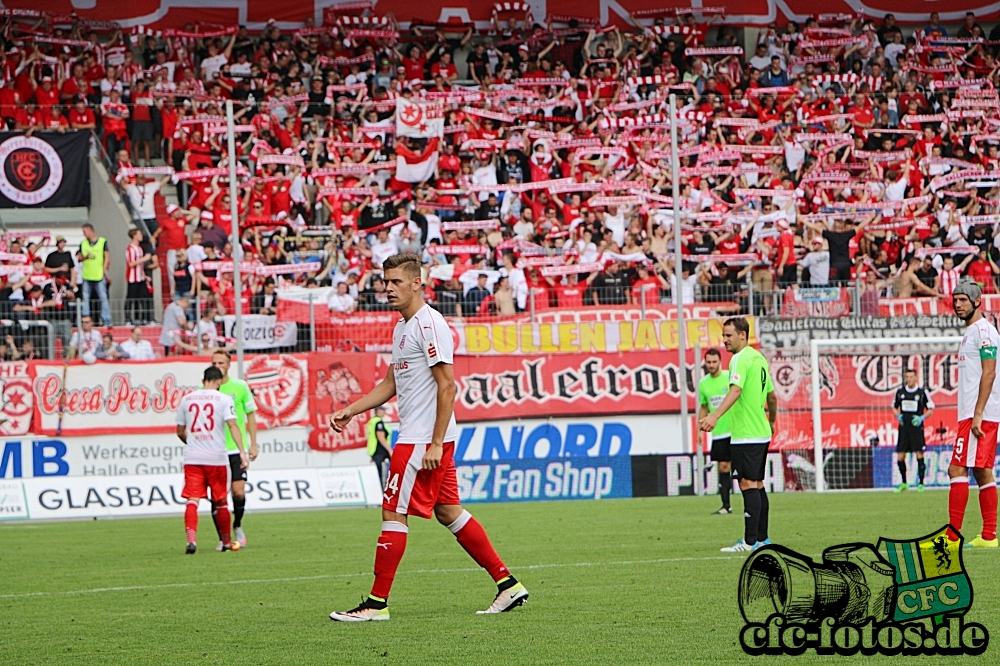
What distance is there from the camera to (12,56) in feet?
99.0

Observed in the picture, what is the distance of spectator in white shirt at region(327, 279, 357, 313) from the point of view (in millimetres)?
23877

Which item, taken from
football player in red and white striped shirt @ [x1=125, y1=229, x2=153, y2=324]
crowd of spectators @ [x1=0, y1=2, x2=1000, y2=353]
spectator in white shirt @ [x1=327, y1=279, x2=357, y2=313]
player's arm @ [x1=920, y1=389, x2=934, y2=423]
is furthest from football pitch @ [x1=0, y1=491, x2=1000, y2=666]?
crowd of spectators @ [x1=0, y1=2, x2=1000, y2=353]

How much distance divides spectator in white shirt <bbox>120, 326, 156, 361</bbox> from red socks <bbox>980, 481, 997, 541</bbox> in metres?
15.2

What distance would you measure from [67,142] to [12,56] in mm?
3724

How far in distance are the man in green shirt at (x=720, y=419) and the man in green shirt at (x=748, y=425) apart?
4628 mm

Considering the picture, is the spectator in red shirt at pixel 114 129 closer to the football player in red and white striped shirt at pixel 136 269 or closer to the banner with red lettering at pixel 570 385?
the football player in red and white striped shirt at pixel 136 269

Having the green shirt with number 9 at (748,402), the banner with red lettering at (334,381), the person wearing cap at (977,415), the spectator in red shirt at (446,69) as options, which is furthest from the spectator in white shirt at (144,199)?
the person wearing cap at (977,415)

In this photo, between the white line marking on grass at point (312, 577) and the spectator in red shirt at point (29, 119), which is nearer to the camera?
the white line marking on grass at point (312, 577)

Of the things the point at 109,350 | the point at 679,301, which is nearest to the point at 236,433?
the point at 109,350

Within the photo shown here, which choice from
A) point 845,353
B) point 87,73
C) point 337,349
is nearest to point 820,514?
point 845,353

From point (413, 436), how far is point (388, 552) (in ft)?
2.29

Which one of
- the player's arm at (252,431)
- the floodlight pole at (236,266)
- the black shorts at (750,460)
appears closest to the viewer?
the black shorts at (750,460)

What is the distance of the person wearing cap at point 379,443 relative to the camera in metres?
22.5
